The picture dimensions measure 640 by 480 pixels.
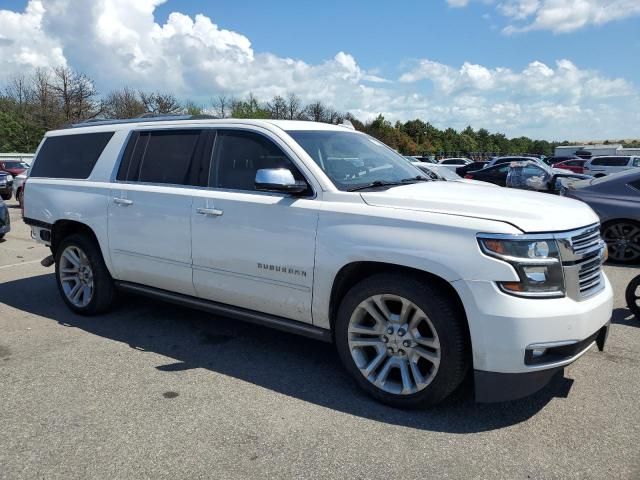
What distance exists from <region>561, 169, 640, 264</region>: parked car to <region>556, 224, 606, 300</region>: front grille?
5.20 meters

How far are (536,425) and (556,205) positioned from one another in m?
1.40

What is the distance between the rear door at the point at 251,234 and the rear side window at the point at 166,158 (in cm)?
18

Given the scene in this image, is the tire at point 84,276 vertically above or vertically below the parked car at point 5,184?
above

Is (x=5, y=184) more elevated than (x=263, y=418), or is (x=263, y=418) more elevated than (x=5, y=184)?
(x=263, y=418)

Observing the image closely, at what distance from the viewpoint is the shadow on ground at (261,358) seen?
341cm

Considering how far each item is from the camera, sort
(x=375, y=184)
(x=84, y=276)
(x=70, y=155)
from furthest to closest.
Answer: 1. (x=70, y=155)
2. (x=84, y=276)
3. (x=375, y=184)

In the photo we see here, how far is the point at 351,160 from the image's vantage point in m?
4.25

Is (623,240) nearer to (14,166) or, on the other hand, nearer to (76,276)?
(76,276)

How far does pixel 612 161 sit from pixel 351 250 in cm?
3139

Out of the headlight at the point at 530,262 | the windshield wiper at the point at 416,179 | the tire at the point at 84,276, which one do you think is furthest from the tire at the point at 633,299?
the tire at the point at 84,276

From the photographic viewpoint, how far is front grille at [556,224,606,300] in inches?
123

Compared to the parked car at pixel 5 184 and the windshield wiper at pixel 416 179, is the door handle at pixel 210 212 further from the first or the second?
the parked car at pixel 5 184

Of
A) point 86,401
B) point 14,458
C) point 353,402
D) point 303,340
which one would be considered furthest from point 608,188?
point 14,458

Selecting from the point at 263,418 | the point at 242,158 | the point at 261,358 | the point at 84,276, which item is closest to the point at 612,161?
the point at 242,158
